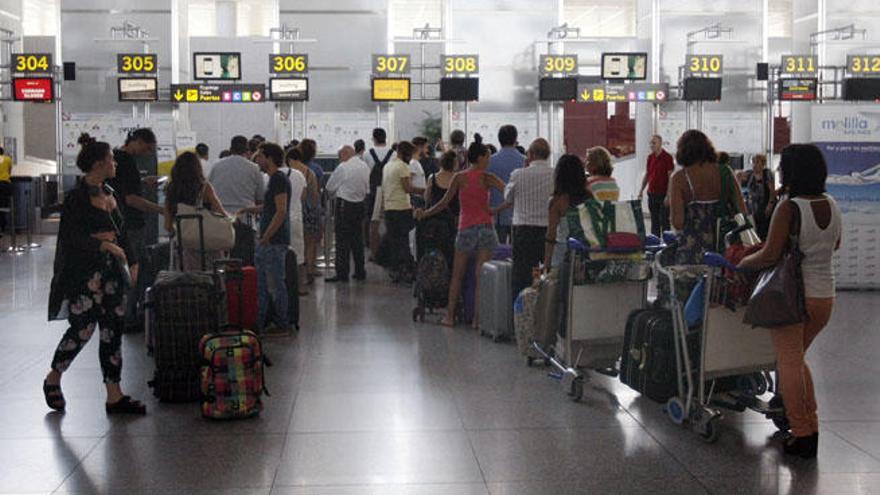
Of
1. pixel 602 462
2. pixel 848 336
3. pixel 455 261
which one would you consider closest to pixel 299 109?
pixel 455 261

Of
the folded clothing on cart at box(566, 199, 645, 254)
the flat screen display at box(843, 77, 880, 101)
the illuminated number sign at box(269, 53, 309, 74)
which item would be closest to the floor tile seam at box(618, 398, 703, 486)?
the folded clothing on cart at box(566, 199, 645, 254)

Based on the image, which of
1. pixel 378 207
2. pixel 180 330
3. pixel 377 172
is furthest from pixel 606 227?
pixel 377 172

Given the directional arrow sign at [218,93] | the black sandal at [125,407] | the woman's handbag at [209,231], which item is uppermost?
the directional arrow sign at [218,93]

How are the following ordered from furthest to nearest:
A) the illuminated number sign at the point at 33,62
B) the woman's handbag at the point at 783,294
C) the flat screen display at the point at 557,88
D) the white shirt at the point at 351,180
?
→ 1. the flat screen display at the point at 557,88
2. the illuminated number sign at the point at 33,62
3. the white shirt at the point at 351,180
4. the woman's handbag at the point at 783,294

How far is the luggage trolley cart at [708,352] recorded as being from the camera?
6.62m

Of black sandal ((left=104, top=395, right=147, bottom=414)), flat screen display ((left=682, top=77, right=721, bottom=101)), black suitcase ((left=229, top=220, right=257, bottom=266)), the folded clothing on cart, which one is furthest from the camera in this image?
flat screen display ((left=682, top=77, right=721, bottom=101))

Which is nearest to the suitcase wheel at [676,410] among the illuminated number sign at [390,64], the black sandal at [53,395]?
the black sandal at [53,395]

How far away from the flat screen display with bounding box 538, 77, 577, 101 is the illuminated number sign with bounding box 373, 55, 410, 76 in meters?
2.71

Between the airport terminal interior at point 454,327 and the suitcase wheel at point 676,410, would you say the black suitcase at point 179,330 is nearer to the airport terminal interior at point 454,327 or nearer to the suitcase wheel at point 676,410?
the airport terminal interior at point 454,327

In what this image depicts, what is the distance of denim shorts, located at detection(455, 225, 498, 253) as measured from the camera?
35.2ft

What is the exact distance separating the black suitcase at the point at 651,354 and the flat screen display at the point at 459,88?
682 inches

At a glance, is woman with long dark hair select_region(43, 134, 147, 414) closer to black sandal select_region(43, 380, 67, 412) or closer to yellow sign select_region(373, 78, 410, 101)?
black sandal select_region(43, 380, 67, 412)

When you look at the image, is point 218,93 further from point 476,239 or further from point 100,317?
point 100,317

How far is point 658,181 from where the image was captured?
59.9ft
